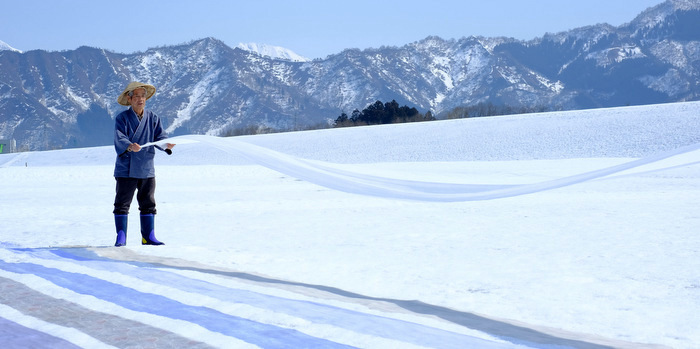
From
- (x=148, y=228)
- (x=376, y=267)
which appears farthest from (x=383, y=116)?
(x=376, y=267)

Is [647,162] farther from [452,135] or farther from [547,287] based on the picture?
[452,135]

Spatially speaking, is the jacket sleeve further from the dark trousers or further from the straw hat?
the dark trousers

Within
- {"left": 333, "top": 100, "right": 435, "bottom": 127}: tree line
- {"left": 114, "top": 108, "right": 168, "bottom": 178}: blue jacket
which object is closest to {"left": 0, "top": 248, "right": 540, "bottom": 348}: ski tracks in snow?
{"left": 114, "top": 108, "right": 168, "bottom": 178}: blue jacket

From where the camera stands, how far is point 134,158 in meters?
7.14

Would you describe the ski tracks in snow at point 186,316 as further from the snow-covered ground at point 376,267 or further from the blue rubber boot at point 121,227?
the blue rubber boot at point 121,227

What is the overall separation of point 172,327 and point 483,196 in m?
3.08

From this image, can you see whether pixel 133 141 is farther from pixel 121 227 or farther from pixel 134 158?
pixel 121 227

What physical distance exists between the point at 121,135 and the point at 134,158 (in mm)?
269

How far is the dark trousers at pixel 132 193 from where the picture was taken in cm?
724

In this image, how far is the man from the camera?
23.5 ft

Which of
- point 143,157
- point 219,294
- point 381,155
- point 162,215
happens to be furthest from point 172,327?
point 381,155

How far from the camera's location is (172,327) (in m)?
3.96

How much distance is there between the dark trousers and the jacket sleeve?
1.16 feet

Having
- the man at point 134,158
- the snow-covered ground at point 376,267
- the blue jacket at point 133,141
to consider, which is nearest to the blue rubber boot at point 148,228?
the man at point 134,158
